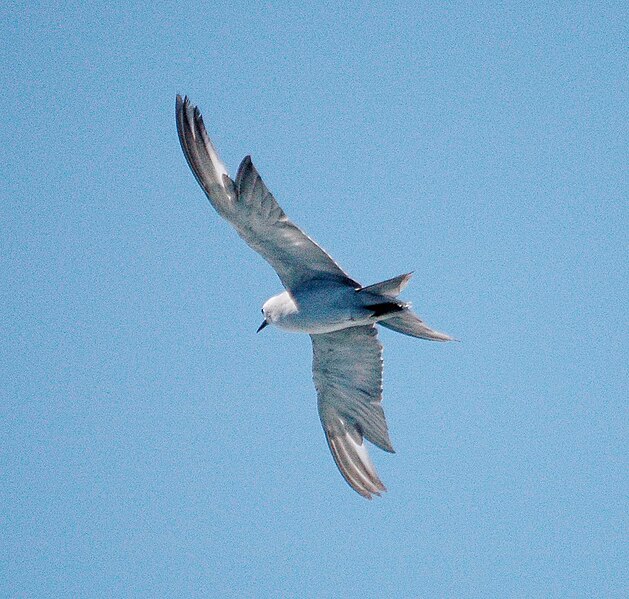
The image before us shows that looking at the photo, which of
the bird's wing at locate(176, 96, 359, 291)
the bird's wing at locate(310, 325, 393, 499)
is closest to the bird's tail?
the bird's wing at locate(310, 325, 393, 499)

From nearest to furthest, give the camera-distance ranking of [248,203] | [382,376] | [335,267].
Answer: [248,203]
[335,267]
[382,376]

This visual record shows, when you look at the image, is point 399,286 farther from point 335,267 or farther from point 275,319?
point 275,319

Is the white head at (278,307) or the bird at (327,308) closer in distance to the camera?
the bird at (327,308)

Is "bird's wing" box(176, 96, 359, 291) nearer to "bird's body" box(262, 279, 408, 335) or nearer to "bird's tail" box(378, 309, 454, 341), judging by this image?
"bird's body" box(262, 279, 408, 335)

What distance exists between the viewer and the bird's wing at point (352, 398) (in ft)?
36.8

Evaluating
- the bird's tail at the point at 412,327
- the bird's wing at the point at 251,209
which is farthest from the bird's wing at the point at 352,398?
the bird's wing at the point at 251,209

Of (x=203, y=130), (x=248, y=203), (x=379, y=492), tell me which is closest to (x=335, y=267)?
(x=248, y=203)

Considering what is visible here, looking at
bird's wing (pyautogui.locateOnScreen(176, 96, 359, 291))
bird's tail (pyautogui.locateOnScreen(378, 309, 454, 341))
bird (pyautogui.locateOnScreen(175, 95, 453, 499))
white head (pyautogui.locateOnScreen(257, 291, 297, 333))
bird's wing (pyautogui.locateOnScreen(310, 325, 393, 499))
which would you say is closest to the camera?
bird's wing (pyautogui.locateOnScreen(176, 96, 359, 291))

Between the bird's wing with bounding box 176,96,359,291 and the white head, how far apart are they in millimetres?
319

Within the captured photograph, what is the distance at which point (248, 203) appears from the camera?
9.79 m

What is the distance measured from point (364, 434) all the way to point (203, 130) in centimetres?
396

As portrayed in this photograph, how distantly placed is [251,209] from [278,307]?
1.41 metres

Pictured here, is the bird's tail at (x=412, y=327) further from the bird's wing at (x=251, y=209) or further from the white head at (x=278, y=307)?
the white head at (x=278, y=307)

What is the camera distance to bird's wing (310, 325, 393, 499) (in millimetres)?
11203
